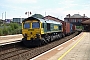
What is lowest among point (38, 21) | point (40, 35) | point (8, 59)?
point (8, 59)

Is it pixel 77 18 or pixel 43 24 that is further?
pixel 77 18

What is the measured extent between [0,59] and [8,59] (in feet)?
1.86

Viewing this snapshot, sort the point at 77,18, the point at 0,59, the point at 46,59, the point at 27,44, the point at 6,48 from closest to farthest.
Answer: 1. the point at 46,59
2. the point at 0,59
3. the point at 6,48
4. the point at 27,44
5. the point at 77,18

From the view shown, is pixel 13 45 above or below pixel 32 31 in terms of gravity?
below

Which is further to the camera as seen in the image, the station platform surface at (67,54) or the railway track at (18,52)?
the railway track at (18,52)

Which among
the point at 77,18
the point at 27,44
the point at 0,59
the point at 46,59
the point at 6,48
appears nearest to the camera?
the point at 46,59

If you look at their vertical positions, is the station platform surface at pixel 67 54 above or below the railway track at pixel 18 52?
above

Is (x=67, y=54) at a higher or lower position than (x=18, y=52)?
higher

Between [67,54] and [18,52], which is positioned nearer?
[67,54]

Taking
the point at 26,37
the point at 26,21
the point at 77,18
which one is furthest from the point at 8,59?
the point at 77,18

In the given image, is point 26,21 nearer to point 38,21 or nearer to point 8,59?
point 38,21

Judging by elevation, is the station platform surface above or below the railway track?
above

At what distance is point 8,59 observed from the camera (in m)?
13.8

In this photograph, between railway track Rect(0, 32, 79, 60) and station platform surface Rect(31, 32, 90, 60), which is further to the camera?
railway track Rect(0, 32, 79, 60)
